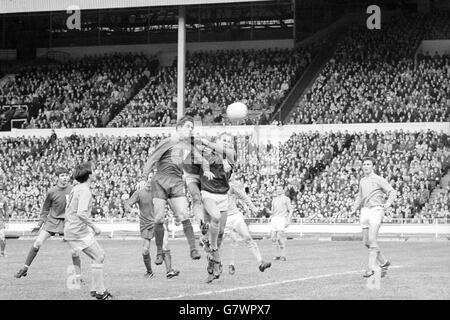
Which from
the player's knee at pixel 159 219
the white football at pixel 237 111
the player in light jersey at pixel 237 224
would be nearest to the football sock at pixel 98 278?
the player's knee at pixel 159 219

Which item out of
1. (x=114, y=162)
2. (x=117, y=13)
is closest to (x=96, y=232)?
(x=114, y=162)

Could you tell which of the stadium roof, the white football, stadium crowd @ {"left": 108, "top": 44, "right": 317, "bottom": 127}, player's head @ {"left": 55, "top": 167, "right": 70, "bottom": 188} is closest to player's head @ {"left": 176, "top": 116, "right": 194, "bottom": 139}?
player's head @ {"left": 55, "top": 167, "right": 70, "bottom": 188}

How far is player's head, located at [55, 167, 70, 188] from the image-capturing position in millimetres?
18656

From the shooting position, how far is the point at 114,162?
162ft

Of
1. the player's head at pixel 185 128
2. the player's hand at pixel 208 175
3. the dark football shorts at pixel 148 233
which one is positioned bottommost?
the dark football shorts at pixel 148 233

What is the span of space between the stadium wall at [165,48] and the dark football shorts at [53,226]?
1533 inches

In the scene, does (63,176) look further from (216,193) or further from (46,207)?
(216,193)

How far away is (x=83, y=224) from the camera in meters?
15.0

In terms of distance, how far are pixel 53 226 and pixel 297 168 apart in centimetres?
2774

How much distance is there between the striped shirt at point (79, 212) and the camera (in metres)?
14.7

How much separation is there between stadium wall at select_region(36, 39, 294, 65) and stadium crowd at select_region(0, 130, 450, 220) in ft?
31.9

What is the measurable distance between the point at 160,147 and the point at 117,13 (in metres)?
41.7

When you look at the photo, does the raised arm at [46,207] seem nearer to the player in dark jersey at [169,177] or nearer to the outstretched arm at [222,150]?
the player in dark jersey at [169,177]
